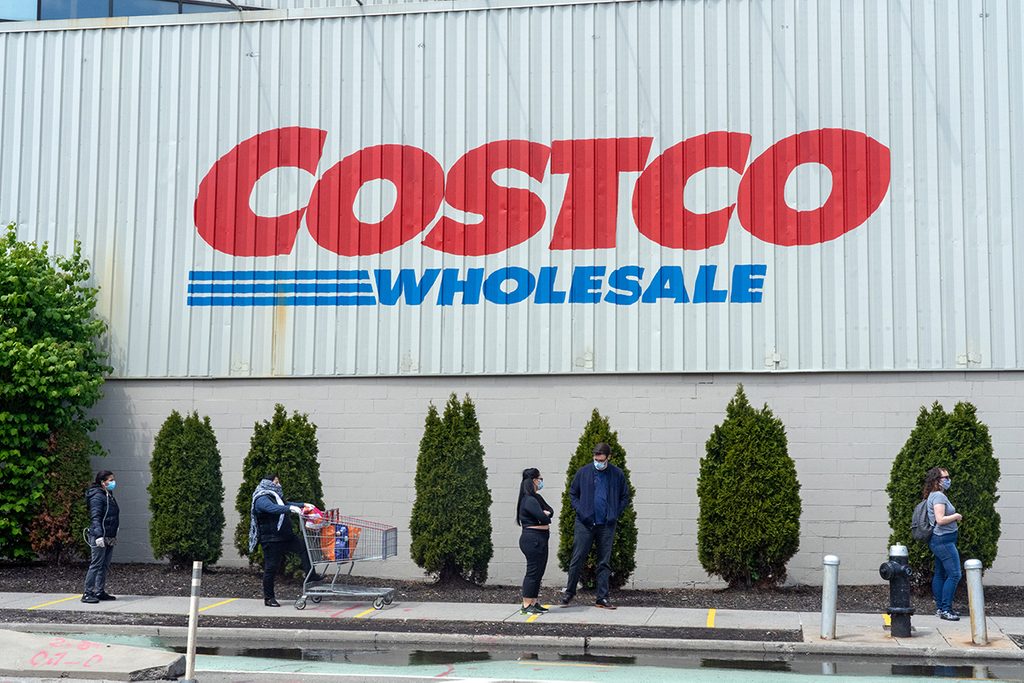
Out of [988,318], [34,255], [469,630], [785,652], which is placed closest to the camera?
[785,652]

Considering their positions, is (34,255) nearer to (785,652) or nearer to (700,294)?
(700,294)

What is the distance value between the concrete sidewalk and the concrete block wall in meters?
2.70

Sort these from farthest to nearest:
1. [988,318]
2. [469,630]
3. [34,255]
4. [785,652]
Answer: [34,255], [988,318], [469,630], [785,652]

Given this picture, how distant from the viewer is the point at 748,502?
1548 cm

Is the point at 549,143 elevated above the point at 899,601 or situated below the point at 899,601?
above

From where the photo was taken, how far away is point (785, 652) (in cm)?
1169

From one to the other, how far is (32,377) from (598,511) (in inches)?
337

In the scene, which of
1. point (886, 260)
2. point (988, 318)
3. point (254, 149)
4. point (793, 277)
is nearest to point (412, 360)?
point (254, 149)

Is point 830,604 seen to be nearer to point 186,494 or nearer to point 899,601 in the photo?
point 899,601

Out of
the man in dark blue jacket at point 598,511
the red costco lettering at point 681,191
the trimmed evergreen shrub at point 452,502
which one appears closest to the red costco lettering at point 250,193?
the trimmed evergreen shrub at point 452,502

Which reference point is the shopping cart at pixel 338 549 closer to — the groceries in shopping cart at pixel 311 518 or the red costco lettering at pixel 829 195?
the groceries in shopping cart at pixel 311 518

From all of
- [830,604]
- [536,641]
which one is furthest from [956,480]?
[536,641]

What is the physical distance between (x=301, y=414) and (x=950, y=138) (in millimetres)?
10429

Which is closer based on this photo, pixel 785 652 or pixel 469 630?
pixel 785 652
